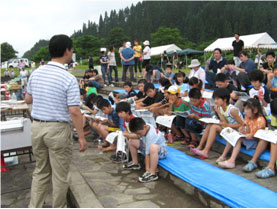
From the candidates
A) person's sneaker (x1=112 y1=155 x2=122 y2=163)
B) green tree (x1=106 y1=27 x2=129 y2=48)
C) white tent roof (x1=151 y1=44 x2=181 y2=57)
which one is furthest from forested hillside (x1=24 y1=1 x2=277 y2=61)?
person's sneaker (x1=112 y1=155 x2=122 y2=163)

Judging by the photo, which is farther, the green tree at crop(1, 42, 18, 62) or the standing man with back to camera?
the green tree at crop(1, 42, 18, 62)

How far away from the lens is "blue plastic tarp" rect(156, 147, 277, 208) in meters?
2.61

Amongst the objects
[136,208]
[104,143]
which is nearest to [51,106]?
[136,208]

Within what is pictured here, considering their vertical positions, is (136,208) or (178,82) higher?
(178,82)

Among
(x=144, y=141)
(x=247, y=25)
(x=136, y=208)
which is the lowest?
(x=136, y=208)

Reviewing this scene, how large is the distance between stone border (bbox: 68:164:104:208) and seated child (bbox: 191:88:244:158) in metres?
1.73

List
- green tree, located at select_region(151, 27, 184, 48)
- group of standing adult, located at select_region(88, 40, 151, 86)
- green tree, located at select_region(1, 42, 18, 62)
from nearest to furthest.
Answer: group of standing adult, located at select_region(88, 40, 151, 86) < green tree, located at select_region(151, 27, 184, 48) < green tree, located at select_region(1, 42, 18, 62)

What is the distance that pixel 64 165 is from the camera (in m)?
2.65

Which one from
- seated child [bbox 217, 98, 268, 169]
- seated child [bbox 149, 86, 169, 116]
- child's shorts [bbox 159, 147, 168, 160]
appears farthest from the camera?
seated child [bbox 149, 86, 169, 116]

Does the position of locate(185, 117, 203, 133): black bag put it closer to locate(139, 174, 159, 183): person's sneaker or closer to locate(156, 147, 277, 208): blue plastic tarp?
locate(156, 147, 277, 208): blue plastic tarp

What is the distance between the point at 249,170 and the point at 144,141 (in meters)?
1.45

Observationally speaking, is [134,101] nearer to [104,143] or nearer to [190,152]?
[104,143]

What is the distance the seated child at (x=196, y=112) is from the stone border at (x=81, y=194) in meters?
1.89

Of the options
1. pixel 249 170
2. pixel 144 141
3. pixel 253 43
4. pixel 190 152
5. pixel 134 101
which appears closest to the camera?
pixel 249 170
